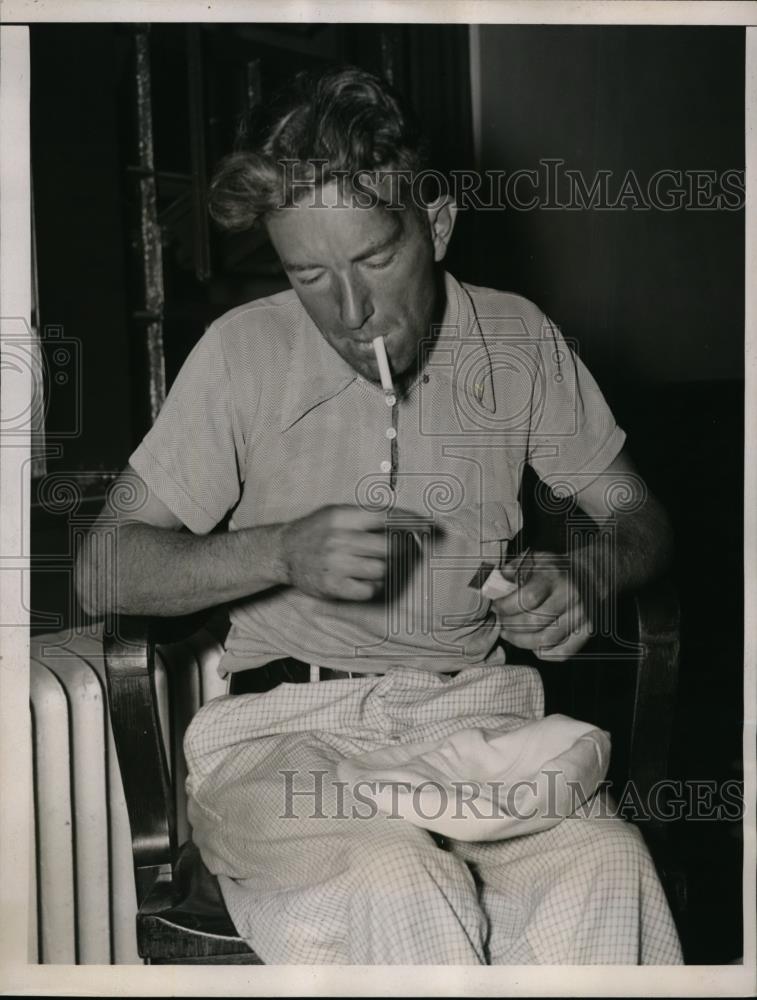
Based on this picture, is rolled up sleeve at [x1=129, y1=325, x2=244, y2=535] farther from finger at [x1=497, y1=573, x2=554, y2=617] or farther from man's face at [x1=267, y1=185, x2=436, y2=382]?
finger at [x1=497, y1=573, x2=554, y2=617]

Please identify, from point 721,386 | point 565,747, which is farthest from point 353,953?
point 721,386

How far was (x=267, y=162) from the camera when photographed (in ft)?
3.05

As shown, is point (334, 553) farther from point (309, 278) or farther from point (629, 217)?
point (629, 217)

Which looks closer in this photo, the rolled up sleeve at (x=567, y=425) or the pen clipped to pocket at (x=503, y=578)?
the pen clipped to pocket at (x=503, y=578)

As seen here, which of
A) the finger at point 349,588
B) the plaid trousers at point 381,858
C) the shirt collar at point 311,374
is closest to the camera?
→ the plaid trousers at point 381,858

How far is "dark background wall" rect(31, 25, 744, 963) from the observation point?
1.04 metres

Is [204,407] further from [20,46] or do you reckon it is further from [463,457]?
[20,46]

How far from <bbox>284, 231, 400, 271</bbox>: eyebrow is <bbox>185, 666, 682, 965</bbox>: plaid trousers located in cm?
44

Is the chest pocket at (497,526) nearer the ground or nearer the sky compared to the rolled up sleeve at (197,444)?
nearer the ground

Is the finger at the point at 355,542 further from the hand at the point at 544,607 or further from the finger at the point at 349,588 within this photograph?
the hand at the point at 544,607

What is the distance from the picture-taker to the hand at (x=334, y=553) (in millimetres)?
898

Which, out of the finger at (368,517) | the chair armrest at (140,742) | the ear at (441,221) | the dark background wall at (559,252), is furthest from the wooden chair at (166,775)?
the ear at (441,221)

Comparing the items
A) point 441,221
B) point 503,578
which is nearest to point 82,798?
point 503,578

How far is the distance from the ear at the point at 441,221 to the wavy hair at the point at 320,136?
0.22ft
